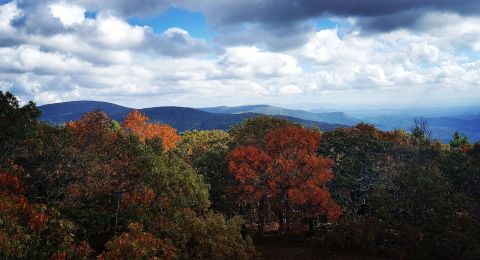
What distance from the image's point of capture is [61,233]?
2275cm

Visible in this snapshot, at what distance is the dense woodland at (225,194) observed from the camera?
83.8ft

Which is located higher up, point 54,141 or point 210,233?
point 54,141

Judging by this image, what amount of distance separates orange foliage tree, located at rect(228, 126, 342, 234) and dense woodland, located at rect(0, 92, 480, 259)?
143 mm

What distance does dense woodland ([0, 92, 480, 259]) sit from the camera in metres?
25.6

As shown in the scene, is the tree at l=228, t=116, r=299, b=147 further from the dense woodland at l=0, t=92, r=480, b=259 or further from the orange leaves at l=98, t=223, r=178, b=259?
the orange leaves at l=98, t=223, r=178, b=259

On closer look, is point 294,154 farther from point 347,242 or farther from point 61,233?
point 61,233

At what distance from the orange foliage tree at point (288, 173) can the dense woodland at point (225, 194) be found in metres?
0.14

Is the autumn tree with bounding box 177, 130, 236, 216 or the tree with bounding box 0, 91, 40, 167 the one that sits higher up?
the tree with bounding box 0, 91, 40, 167

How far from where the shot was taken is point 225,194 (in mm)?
52719

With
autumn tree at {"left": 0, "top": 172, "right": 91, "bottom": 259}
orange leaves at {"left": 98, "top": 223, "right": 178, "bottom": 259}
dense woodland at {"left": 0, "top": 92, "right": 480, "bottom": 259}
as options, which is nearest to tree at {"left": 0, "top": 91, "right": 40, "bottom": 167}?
dense woodland at {"left": 0, "top": 92, "right": 480, "bottom": 259}

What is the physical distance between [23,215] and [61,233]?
90.3 inches

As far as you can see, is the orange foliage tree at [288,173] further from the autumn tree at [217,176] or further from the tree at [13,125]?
the tree at [13,125]

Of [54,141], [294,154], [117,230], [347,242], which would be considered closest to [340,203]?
[347,242]

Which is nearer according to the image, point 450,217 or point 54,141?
point 54,141
